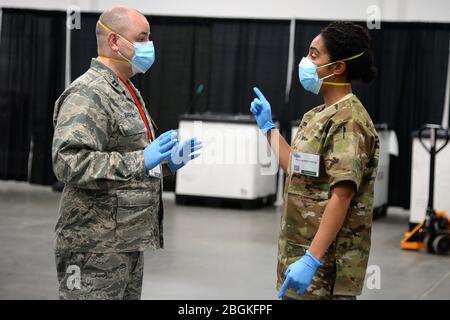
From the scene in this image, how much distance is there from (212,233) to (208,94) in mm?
3005

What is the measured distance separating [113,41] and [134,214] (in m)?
0.64

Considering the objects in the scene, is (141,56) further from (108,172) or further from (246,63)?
(246,63)

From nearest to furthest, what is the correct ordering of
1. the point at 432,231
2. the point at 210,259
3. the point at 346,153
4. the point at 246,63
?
the point at 346,153, the point at 210,259, the point at 432,231, the point at 246,63

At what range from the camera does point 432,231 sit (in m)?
7.40

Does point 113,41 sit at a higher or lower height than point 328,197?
higher

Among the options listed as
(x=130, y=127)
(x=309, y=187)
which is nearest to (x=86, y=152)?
A: (x=130, y=127)

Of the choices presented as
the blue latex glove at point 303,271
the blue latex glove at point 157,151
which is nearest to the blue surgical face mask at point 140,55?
the blue latex glove at point 157,151

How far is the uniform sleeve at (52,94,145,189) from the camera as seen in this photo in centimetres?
264

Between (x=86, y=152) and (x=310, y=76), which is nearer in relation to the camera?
(x=86, y=152)

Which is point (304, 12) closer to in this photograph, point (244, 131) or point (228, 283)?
point (244, 131)

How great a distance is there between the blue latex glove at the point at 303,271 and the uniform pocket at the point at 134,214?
58 cm

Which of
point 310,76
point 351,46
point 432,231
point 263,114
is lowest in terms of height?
point 432,231

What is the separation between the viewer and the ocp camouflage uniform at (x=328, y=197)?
2588mm
